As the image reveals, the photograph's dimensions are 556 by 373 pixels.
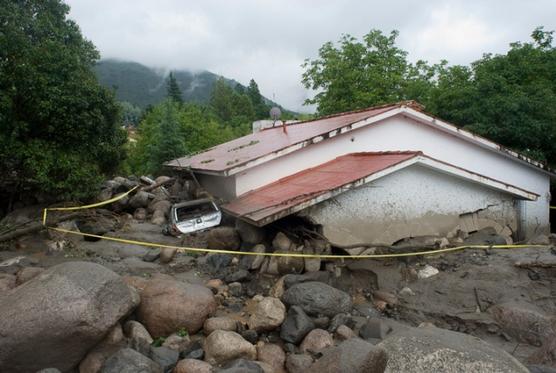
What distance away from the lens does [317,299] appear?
6098 mm

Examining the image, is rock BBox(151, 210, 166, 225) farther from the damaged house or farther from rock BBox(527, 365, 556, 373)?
rock BBox(527, 365, 556, 373)

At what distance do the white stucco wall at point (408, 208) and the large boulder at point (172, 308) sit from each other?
→ 2863 mm

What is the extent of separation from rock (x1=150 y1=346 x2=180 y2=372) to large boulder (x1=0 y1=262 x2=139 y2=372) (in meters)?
0.64

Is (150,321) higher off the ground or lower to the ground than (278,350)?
higher

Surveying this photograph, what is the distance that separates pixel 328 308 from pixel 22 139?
8.82 metres

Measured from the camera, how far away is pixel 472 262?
303 inches

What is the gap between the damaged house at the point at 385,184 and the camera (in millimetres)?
7949

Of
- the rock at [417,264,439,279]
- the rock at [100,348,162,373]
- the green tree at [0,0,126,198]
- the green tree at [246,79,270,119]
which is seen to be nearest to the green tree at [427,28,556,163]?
the rock at [417,264,439,279]

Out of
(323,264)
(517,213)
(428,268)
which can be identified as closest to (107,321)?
(323,264)

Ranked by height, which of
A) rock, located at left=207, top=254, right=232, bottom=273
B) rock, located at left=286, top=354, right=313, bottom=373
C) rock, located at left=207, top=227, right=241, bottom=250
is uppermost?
rock, located at left=207, top=227, right=241, bottom=250

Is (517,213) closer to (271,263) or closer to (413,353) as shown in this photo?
(271,263)

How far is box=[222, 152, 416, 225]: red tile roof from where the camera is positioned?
7.38m

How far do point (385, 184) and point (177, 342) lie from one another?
5356mm

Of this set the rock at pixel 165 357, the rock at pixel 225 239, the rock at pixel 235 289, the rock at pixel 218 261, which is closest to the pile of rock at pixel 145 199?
the rock at pixel 225 239
